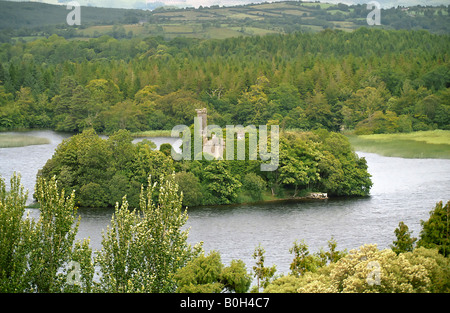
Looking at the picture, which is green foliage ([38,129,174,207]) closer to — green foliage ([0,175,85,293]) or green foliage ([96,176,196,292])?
green foliage ([96,176,196,292])

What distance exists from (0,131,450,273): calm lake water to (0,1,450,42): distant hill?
9656 centimetres

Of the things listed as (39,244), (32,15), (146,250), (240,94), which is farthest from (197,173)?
(32,15)

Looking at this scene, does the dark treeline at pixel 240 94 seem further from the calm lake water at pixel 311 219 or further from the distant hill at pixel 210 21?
the distant hill at pixel 210 21

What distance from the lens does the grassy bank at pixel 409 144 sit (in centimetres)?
6031

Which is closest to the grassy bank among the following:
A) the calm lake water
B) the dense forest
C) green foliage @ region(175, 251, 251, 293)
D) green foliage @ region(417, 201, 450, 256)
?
the calm lake water

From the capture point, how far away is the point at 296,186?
4569cm

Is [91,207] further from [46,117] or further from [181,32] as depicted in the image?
[181,32]

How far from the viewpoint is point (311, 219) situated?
39219 millimetres

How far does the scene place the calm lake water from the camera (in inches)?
1332

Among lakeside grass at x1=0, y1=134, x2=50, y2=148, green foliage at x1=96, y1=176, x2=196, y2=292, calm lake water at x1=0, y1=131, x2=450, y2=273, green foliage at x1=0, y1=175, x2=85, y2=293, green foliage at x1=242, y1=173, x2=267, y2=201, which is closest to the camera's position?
green foliage at x1=0, y1=175, x2=85, y2=293

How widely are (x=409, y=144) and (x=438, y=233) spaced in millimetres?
40927

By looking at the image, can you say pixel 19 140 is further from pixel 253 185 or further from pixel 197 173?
pixel 253 185

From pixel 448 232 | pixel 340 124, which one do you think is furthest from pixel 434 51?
pixel 448 232
